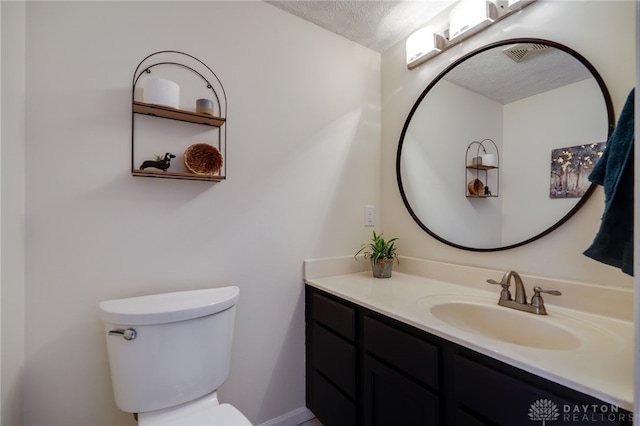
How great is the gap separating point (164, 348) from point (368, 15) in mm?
1849

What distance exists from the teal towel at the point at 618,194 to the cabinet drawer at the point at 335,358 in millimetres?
948

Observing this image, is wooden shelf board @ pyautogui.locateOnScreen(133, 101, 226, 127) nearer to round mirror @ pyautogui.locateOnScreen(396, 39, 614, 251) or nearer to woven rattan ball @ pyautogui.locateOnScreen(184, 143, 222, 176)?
woven rattan ball @ pyautogui.locateOnScreen(184, 143, 222, 176)

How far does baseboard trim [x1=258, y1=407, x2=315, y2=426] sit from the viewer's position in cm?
150

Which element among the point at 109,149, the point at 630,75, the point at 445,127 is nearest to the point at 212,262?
the point at 109,149

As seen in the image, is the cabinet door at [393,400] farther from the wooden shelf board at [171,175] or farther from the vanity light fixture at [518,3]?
the vanity light fixture at [518,3]

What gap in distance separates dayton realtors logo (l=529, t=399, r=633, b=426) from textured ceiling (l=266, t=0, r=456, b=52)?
1.73 metres

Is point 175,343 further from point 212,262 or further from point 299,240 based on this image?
point 299,240

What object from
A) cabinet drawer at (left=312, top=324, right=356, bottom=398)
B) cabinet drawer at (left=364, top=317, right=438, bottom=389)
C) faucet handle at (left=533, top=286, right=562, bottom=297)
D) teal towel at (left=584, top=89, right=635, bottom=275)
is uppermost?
teal towel at (left=584, top=89, right=635, bottom=275)

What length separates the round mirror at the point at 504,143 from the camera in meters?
1.08

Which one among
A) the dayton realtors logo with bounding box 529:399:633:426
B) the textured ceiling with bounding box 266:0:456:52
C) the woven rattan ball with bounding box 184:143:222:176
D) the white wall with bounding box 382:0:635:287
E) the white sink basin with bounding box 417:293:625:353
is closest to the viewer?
the dayton realtors logo with bounding box 529:399:633:426

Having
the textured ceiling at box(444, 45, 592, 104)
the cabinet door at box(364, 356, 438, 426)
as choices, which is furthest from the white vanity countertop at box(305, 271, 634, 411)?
the textured ceiling at box(444, 45, 592, 104)

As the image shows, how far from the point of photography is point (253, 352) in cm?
144

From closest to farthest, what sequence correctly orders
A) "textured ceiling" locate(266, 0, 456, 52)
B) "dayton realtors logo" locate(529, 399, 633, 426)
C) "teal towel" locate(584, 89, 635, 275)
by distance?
"dayton realtors logo" locate(529, 399, 633, 426) → "teal towel" locate(584, 89, 635, 275) → "textured ceiling" locate(266, 0, 456, 52)

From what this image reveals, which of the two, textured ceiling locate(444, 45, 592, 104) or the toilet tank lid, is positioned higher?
Result: textured ceiling locate(444, 45, 592, 104)
